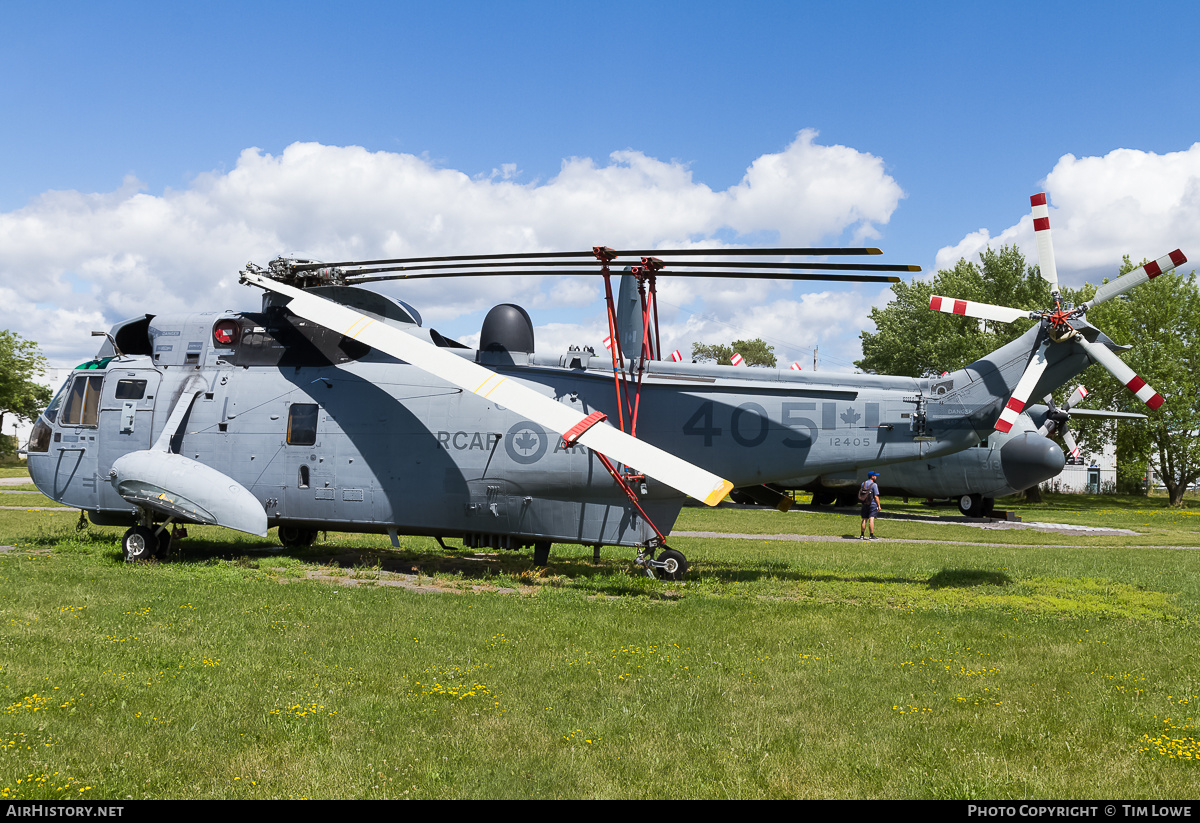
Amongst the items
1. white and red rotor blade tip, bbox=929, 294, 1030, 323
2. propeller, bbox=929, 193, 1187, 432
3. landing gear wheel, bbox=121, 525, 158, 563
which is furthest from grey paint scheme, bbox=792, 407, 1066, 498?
landing gear wheel, bbox=121, 525, 158, 563

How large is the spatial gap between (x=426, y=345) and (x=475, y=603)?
3.75 meters

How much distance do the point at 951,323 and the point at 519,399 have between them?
47.3 meters

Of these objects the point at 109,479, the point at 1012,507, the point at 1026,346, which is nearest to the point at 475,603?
the point at 109,479

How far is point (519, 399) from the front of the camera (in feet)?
37.1

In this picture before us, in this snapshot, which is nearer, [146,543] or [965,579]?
[965,579]

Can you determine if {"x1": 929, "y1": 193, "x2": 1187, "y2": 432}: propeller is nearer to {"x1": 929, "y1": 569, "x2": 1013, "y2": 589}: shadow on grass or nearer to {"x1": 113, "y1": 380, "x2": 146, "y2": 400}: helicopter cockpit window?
{"x1": 929, "y1": 569, "x2": 1013, "y2": 589}: shadow on grass

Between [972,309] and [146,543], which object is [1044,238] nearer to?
[972,309]

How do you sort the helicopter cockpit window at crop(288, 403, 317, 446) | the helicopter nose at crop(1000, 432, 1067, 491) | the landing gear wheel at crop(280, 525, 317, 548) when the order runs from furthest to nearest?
the helicopter nose at crop(1000, 432, 1067, 491)
the landing gear wheel at crop(280, 525, 317, 548)
the helicopter cockpit window at crop(288, 403, 317, 446)

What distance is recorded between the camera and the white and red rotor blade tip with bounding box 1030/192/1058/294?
12781 mm

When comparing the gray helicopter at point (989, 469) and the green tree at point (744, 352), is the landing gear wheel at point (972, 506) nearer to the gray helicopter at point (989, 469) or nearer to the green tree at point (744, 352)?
the gray helicopter at point (989, 469)

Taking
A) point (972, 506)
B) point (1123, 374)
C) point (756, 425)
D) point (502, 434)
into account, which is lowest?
point (972, 506)

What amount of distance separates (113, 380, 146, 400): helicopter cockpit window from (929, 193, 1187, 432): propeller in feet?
44.5

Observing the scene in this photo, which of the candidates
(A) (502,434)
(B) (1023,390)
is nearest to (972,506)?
(B) (1023,390)

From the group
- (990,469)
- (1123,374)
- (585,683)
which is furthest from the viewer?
(990,469)
